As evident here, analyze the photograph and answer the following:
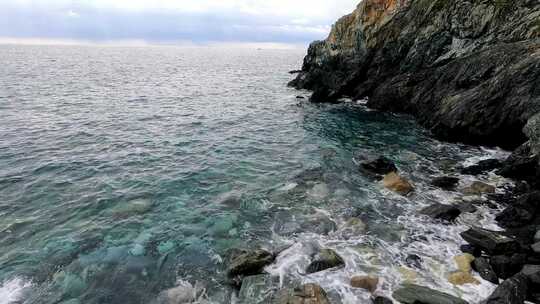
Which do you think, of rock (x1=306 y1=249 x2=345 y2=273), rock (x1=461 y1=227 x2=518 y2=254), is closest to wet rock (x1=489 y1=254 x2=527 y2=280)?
rock (x1=461 y1=227 x2=518 y2=254)

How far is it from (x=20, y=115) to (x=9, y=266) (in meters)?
35.5

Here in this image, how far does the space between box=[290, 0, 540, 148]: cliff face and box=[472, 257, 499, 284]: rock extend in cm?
1657

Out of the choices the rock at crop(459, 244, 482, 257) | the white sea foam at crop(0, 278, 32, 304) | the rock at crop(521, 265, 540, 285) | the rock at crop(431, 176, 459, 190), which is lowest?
the white sea foam at crop(0, 278, 32, 304)

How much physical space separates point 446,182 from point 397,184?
3244mm

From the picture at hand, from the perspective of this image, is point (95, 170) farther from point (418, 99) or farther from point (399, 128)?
point (418, 99)

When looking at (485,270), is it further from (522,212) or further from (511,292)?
(522,212)

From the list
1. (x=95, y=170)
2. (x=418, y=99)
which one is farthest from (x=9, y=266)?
(x=418, y=99)

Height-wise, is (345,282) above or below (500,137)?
below

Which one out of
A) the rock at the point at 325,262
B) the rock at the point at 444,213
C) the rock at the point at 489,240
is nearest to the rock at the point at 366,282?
→ the rock at the point at 325,262

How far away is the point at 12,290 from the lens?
44.2 feet

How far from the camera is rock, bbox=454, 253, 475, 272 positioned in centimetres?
1368

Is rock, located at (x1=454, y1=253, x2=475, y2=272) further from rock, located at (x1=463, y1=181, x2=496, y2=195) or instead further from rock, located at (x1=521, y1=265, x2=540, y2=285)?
rock, located at (x1=463, y1=181, x2=496, y2=195)

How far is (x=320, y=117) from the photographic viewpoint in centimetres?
4403

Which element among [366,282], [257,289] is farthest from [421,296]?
[257,289]
